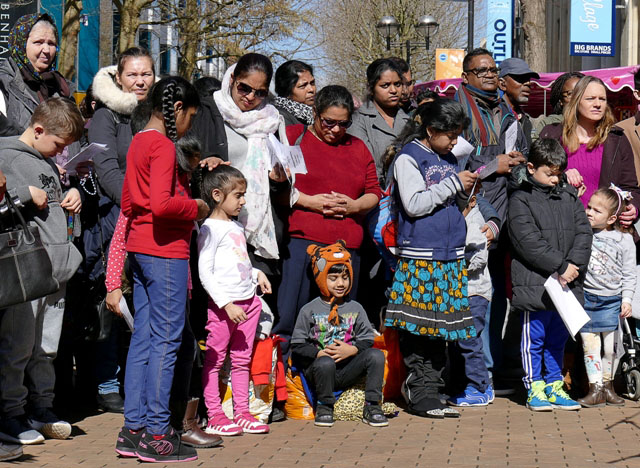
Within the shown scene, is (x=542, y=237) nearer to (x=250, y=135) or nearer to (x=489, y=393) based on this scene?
(x=489, y=393)

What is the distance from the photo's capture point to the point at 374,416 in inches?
273

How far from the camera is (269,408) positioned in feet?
22.9

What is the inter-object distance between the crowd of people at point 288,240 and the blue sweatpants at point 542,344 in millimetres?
15

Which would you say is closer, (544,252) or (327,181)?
(327,181)

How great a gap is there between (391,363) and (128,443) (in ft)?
7.87

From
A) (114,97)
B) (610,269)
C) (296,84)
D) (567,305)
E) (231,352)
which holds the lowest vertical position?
(231,352)

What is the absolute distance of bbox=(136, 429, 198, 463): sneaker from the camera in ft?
19.0

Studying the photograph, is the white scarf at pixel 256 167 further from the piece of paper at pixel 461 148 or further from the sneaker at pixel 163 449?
the sneaker at pixel 163 449

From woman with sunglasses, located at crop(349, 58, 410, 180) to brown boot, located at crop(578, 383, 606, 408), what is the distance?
7.36 ft

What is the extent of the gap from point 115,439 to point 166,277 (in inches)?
49.1

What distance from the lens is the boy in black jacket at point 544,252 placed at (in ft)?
24.5

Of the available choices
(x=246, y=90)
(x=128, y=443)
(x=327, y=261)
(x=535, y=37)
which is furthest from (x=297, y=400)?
(x=535, y=37)

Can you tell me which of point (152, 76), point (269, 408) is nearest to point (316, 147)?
point (152, 76)

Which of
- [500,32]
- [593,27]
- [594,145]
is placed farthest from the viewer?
[500,32]
